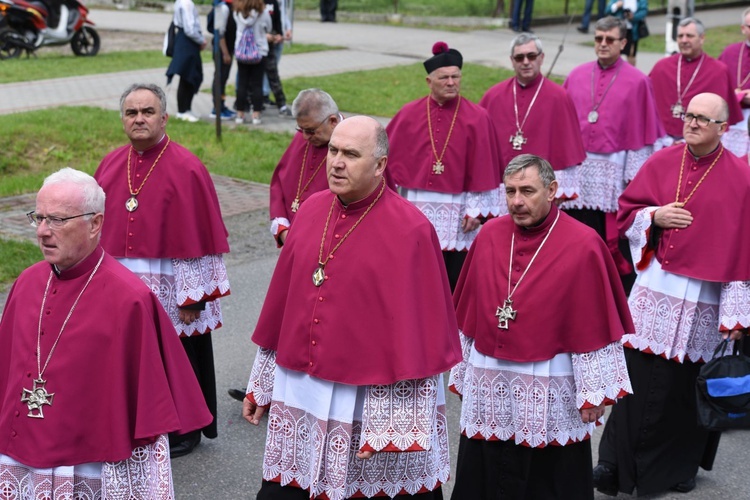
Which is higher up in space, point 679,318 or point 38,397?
point 38,397

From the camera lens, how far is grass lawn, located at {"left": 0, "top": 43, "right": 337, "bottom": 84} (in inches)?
719

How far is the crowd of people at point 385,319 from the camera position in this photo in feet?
14.1

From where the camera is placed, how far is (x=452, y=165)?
8125mm

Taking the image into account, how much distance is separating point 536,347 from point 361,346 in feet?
3.21

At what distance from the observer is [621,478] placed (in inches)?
255

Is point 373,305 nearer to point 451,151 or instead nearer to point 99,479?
point 99,479

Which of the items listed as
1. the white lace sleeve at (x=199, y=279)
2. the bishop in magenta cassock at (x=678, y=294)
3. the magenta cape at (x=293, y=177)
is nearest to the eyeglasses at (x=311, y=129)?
the magenta cape at (x=293, y=177)

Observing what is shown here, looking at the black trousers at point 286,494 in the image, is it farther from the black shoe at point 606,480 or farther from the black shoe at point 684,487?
the black shoe at point 684,487

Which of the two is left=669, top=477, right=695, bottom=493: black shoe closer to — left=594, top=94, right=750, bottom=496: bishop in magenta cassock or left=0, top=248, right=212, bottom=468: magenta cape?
left=594, top=94, right=750, bottom=496: bishop in magenta cassock

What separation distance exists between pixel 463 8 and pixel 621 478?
22.5 metres

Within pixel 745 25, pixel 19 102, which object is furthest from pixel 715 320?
pixel 19 102

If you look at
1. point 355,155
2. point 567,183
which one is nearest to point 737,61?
point 567,183

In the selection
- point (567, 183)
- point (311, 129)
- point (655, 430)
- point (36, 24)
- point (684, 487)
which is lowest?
point (684, 487)

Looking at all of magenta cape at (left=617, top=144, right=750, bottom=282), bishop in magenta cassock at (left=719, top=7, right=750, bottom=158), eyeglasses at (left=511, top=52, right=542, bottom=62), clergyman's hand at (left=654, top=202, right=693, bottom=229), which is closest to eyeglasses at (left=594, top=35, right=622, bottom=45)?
eyeglasses at (left=511, top=52, right=542, bottom=62)
